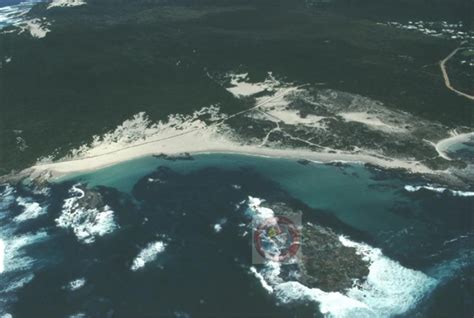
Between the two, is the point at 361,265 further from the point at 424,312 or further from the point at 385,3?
the point at 385,3

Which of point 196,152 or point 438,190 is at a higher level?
point 196,152

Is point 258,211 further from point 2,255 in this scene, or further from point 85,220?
point 2,255

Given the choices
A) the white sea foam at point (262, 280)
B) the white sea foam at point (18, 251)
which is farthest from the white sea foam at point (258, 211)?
the white sea foam at point (18, 251)

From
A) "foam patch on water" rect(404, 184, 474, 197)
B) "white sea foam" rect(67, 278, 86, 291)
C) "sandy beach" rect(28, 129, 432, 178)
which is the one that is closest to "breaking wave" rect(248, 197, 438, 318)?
"foam patch on water" rect(404, 184, 474, 197)

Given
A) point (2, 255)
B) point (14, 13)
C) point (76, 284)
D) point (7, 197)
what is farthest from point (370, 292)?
point (14, 13)

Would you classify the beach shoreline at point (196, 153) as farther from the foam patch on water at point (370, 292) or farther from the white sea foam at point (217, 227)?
the foam patch on water at point (370, 292)

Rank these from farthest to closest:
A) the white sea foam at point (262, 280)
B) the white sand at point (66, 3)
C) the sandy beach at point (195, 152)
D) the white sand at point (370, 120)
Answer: the white sand at point (66, 3)
the white sand at point (370, 120)
the sandy beach at point (195, 152)
the white sea foam at point (262, 280)
